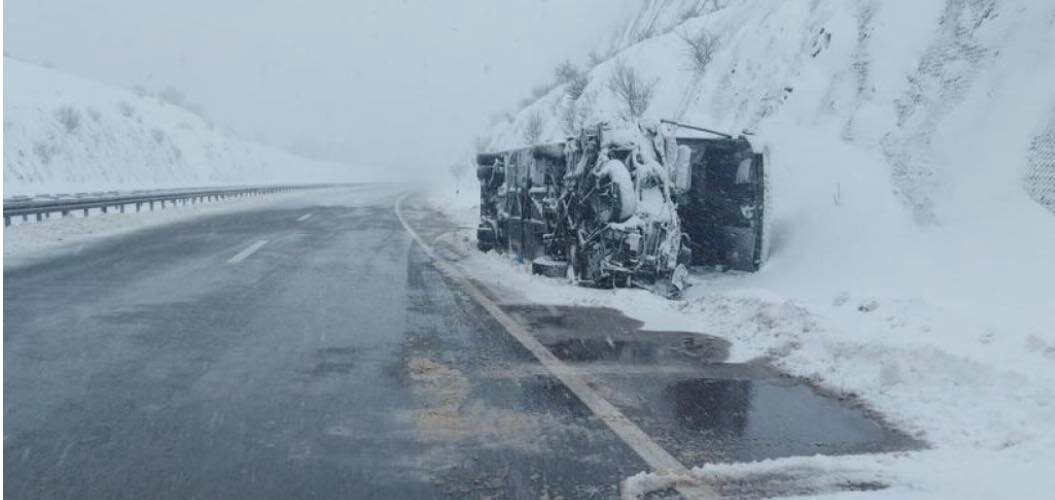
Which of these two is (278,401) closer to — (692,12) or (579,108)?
(579,108)

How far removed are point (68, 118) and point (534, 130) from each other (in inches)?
1262

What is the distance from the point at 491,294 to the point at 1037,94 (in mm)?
7112

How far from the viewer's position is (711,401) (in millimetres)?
5520

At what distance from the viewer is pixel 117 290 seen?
991 cm

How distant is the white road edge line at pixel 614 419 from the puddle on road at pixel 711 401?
91mm

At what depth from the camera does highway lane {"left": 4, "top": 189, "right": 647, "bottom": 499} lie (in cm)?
394

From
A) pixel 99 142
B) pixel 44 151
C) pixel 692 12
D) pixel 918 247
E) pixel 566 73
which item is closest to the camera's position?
pixel 918 247

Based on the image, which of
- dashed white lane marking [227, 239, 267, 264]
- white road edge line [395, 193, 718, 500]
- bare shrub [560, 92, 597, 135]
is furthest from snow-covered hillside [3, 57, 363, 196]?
white road edge line [395, 193, 718, 500]

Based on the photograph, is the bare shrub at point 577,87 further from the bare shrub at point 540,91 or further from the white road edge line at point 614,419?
the white road edge line at point 614,419

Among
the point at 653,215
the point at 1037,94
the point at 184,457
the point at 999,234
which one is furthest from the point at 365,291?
the point at 1037,94

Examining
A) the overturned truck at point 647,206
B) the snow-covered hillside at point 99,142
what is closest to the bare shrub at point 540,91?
the snow-covered hillside at point 99,142

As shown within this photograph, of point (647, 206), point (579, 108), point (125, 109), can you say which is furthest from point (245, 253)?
point (125, 109)

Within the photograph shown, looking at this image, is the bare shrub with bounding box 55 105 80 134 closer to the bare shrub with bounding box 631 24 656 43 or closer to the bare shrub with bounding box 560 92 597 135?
the bare shrub with bounding box 560 92 597 135

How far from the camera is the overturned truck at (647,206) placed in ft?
33.1
